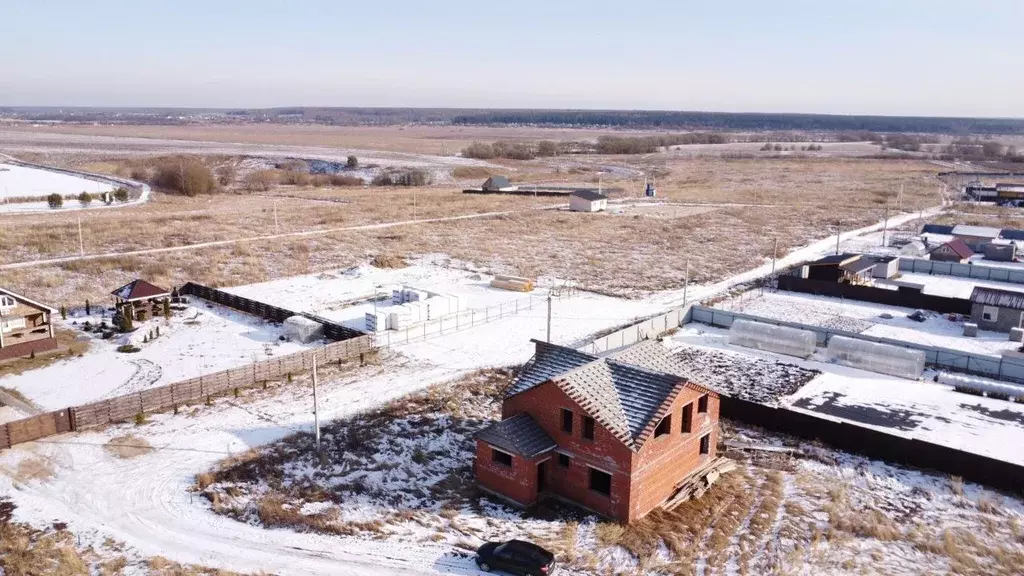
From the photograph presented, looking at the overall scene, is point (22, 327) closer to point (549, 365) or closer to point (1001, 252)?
point (549, 365)

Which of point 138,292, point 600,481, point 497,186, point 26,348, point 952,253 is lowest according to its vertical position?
point 600,481

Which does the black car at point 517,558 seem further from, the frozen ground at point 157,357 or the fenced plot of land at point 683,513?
the frozen ground at point 157,357

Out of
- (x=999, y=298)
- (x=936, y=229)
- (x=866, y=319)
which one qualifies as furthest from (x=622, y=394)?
(x=936, y=229)

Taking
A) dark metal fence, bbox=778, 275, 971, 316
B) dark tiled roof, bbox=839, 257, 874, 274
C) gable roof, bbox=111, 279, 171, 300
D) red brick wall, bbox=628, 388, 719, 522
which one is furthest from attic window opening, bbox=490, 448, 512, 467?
dark tiled roof, bbox=839, 257, 874, 274

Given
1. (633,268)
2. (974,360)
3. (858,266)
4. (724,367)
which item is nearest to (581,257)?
(633,268)

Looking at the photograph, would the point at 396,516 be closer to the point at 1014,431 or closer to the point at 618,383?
the point at 618,383

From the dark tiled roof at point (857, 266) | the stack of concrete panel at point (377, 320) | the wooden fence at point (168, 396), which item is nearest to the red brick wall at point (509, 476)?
the wooden fence at point (168, 396)
